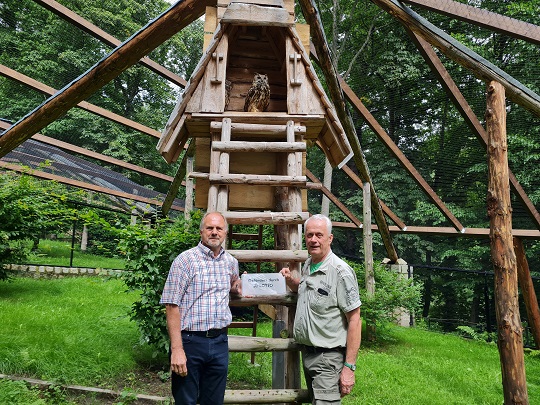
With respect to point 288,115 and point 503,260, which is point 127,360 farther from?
point 503,260

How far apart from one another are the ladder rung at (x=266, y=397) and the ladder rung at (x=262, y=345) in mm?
269

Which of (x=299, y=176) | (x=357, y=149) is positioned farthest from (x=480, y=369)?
(x=299, y=176)

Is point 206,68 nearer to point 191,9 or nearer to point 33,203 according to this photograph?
point 191,9

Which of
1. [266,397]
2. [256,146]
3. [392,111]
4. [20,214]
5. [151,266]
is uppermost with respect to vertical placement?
[392,111]

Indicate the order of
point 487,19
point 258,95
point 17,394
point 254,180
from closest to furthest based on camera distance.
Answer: point 254,180 → point 17,394 → point 487,19 → point 258,95

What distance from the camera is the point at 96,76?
146 inches

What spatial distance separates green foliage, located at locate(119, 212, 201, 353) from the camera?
13.0 ft

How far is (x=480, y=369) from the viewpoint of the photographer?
19.8ft

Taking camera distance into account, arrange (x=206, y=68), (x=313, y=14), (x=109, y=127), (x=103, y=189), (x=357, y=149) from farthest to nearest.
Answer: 1. (x=109, y=127)
2. (x=103, y=189)
3. (x=357, y=149)
4. (x=313, y=14)
5. (x=206, y=68)

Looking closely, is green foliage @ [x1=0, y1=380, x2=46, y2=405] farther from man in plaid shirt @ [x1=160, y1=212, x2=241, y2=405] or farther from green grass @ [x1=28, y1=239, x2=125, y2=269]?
green grass @ [x1=28, y1=239, x2=125, y2=269]

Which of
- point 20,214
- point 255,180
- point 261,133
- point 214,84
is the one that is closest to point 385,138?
point 261,133

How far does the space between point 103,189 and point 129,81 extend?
41.7ft

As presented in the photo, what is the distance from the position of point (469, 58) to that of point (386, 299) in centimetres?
477

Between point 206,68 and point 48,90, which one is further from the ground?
point 48,90
